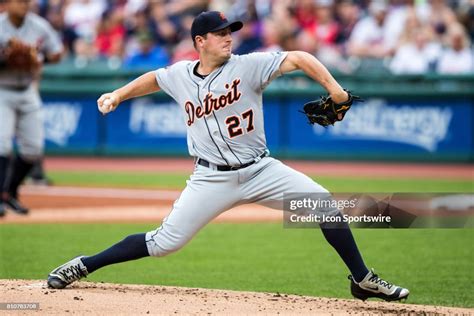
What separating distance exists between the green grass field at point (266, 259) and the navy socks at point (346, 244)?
29.5 inches

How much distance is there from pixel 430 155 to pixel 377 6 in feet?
9.69

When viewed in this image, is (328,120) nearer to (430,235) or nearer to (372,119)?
(430,235)

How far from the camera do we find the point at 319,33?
54.2ft

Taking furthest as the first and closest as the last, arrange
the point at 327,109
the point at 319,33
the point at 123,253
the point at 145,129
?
the point at 145,129, the point at 319,33, the point at 123,253, the point at 327,109

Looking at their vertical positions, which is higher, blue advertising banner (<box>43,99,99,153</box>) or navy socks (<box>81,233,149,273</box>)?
navy socks (<box>81,233,149,273</box>)

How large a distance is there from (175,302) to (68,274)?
2.70 ft

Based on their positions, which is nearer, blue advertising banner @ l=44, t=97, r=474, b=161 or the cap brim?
the cap brim

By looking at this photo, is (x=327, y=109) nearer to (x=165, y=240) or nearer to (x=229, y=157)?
(x=229, y=157)

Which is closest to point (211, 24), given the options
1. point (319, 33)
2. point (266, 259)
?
point (266, 259)

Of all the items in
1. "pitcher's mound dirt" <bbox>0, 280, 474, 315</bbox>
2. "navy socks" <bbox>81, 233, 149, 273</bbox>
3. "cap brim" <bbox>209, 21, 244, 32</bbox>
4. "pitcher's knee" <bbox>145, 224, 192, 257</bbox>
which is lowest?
"pitcher's mound dirt" <bbox>0, 280, 474, 315</bbox>

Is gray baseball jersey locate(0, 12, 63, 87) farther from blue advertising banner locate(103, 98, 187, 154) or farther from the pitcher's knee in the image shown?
blue advertising banner locate(103, 98, 187, 154)

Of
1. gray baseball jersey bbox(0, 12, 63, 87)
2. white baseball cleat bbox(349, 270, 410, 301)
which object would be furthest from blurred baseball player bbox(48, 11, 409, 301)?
gray baseball jersey bbox(0, 12, 63, 87)

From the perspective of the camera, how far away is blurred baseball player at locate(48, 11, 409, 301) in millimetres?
5844

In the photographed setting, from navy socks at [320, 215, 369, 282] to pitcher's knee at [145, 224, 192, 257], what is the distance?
0.92 meters
